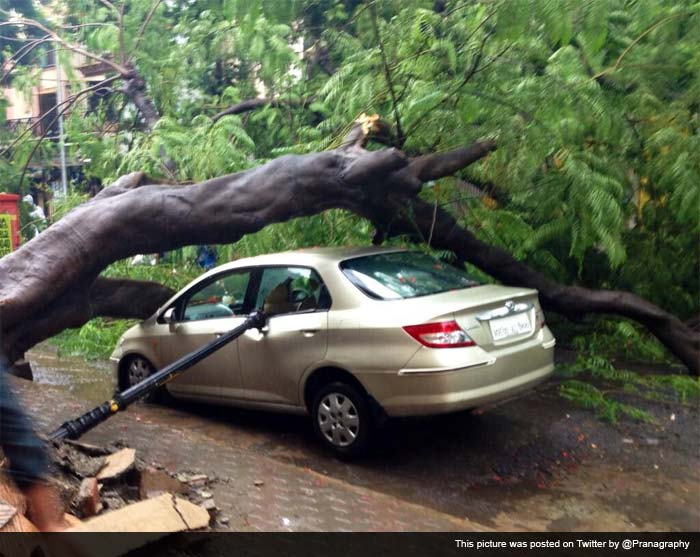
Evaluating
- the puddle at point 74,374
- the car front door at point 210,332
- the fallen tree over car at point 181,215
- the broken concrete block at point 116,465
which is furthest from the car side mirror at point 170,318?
the broken concrete block at point 116,465

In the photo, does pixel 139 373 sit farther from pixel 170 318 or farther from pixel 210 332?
pixel 210 332

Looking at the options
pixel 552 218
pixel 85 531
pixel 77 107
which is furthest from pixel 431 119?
pixel 77 107

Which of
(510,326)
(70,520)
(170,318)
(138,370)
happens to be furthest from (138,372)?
(510,326)

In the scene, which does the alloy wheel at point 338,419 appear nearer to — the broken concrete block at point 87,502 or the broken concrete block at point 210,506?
the broken concrete block at point 210,506

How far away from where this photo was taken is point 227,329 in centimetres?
688

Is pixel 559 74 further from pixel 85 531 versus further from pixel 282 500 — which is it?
pixel 85 531

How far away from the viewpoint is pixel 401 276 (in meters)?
6.34

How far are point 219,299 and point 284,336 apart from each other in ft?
3.92

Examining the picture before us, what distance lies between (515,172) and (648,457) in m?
2.74

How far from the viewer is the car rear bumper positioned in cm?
543

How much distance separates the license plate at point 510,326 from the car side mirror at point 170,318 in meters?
3.21

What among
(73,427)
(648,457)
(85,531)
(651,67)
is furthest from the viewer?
(651,67)

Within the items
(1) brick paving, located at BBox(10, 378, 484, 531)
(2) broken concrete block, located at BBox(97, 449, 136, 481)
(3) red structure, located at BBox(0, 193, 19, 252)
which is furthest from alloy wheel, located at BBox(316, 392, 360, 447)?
(3) red structure, located at BBox(0, 193, 19, 252)

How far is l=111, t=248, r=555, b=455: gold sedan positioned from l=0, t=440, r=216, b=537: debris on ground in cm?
122
